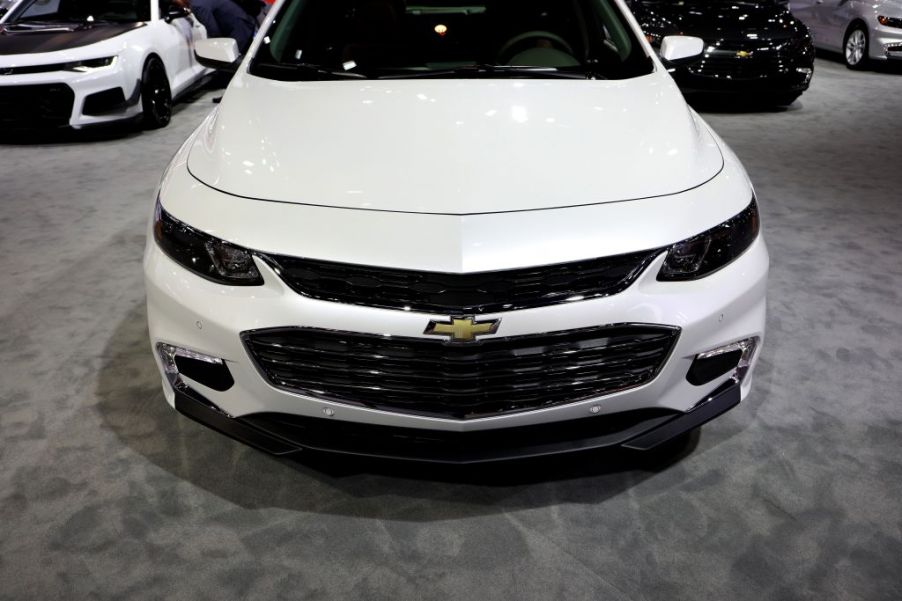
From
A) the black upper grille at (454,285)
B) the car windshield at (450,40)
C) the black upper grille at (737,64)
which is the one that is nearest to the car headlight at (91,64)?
the car windshield at (450,40)

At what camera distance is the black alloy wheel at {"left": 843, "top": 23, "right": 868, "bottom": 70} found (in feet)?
28.2

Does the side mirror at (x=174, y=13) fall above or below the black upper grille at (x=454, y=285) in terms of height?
below

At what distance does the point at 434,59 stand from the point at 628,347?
4.49 feet

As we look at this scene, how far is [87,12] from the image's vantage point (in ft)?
20.1

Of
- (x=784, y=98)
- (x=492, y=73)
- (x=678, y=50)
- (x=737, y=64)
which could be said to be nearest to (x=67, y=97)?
(x=492, y=73)

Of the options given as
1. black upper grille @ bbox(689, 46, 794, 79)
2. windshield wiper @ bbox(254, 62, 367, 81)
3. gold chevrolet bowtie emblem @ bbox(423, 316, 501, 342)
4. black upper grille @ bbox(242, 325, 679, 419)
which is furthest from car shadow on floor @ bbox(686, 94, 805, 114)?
gold chevrolet bowtie emblem @ bbox(423, 316, 501, 342)

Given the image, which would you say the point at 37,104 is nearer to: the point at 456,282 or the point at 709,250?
the point at 456,282

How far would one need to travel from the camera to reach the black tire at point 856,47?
28.1 ft

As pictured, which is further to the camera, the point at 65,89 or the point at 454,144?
the point at 65,89

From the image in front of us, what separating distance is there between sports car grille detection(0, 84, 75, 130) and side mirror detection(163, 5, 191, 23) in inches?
43.3

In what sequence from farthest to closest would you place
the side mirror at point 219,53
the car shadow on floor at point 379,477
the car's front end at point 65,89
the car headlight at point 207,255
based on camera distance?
1. the car's front end at point 65,89
2. the side mirror at point 219,53
3. the car shadow on floor at point 379,477
4. the car headlight at point 207,255

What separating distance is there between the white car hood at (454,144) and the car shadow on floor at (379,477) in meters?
0.65

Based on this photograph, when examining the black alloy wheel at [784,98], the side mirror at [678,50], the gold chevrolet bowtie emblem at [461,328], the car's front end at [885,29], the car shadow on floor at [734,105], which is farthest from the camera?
the car's front end at [885,29]

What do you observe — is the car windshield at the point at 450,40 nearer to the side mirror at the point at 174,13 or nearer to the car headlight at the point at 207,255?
the car headlight at the point at 207,255
